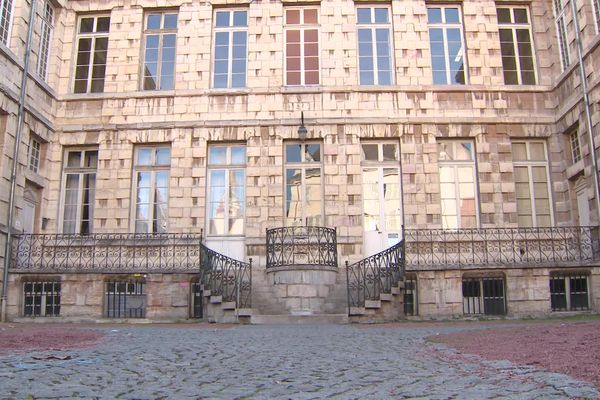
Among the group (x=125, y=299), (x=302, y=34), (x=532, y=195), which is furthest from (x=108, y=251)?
(x=532, y=195)

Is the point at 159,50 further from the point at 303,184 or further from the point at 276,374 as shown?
the point at 276,374

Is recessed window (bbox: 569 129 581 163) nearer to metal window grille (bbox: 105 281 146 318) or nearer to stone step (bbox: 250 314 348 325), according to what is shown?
stone step (bbox: 250 314 348 325)

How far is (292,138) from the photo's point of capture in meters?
16.0

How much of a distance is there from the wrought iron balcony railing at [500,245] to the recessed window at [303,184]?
250 centimetres

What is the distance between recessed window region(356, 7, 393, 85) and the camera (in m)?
16.6

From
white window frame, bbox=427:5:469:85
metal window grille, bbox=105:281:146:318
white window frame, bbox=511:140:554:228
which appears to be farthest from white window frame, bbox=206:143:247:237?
white window frame, bbox=511:140:554:228

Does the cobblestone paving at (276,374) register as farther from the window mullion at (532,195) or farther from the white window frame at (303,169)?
the window mullion at (532,195)

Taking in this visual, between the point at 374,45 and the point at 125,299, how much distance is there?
31.4 ft

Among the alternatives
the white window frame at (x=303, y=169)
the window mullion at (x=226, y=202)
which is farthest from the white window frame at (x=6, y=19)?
the white window frame at (x=303, y=169)

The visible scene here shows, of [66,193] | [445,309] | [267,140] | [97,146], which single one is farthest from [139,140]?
[445,309]

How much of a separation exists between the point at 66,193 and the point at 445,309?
34.0ft

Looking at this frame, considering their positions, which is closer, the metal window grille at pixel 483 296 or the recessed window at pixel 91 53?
the metal window grille at pixel 483 296

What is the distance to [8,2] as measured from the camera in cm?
1466

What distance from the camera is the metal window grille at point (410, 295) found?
13906mm
